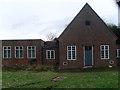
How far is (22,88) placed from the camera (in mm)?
13055

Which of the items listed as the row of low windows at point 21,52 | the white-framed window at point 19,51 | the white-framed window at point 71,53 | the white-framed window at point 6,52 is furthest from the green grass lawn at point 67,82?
the white-framed window at point 6,52

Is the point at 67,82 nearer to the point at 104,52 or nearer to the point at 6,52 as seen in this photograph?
the point at 104,52

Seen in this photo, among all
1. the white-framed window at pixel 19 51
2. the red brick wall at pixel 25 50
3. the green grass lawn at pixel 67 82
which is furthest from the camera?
the white-framed window at pixel 19 51

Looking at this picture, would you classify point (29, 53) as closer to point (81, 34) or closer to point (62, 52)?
point (62, 52)

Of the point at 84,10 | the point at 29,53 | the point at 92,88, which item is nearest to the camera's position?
the point at 92,88

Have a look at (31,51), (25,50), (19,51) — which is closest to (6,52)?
(19,51)

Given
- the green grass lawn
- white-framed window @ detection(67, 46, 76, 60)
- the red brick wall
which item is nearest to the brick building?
white-framed window @ detection(67, 46, 76, 60)

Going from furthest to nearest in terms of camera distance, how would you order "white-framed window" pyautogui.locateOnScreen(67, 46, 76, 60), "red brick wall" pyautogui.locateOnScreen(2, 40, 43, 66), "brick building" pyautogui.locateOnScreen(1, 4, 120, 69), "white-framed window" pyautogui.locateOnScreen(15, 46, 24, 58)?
"white-framed window" pyautogui.locateOnScreen(15, 46, 24, 58) < "red brick wall" pyautogui.locateOnScreen(2, 40, 43, 66) < "white-framed window" pyautogui.locateOnScreen(67, 46, 76, 60) < "brick building" pyautogui.locateOnScreen(1, 4, 120, 69)

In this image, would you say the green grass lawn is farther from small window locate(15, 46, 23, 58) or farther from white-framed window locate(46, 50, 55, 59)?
small window locate(15, 46, 23, 58)

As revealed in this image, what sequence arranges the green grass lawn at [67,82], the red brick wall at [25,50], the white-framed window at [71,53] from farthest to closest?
the red brick wall at [25,50] < the white-framed window at [71,53] < the green grass lawn at [67,82]

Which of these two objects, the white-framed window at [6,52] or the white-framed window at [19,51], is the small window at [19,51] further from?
the white-framed window at [6,52]

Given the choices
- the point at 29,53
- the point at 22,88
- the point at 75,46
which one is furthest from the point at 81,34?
the point at 22,88

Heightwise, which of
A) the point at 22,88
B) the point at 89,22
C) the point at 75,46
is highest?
the point at 89,22

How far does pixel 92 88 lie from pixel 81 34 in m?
22.7
